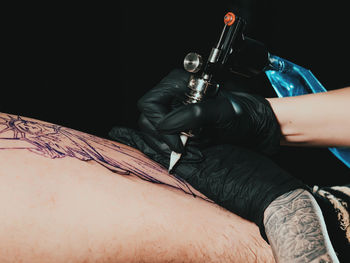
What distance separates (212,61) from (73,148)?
47 centimetres

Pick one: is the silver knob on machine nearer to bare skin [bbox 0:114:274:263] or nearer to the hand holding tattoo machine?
the hand holding tattoo machine

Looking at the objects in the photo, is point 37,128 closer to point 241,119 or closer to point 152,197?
point 152,197

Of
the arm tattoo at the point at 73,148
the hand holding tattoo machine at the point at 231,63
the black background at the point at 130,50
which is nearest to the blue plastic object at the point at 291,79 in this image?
the hand holding tattoo machine at the point at 231,63

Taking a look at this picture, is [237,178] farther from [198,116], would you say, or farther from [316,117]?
[316,117]

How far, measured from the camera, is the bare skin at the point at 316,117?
0.80 metres

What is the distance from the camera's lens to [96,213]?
1.87 ft

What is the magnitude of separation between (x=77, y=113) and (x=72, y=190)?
3.18 feet

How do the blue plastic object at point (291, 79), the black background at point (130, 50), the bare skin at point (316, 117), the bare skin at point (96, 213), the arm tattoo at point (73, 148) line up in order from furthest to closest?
1. the black background at point (130, 50)
2. the blue plastic object at point (291, 79)
3. the bare skin at point (316, 117)
4. the arm tattoo at point (73, 148)
5. the bare skin at point (96, 213)

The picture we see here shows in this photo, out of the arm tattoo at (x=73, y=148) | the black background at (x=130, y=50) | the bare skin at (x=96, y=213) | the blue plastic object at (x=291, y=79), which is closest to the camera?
the bare skin at (x=96, y=213)

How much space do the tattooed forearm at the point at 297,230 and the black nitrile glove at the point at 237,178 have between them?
0.03m

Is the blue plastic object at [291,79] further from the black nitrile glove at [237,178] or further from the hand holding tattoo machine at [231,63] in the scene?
the black nitrile glove at [237,178]

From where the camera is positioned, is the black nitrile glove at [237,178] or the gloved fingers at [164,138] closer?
the black nitrile glove at [237,178]

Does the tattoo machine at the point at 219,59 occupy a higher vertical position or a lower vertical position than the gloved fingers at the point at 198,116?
higher

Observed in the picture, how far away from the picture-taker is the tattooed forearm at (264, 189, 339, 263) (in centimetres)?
56
